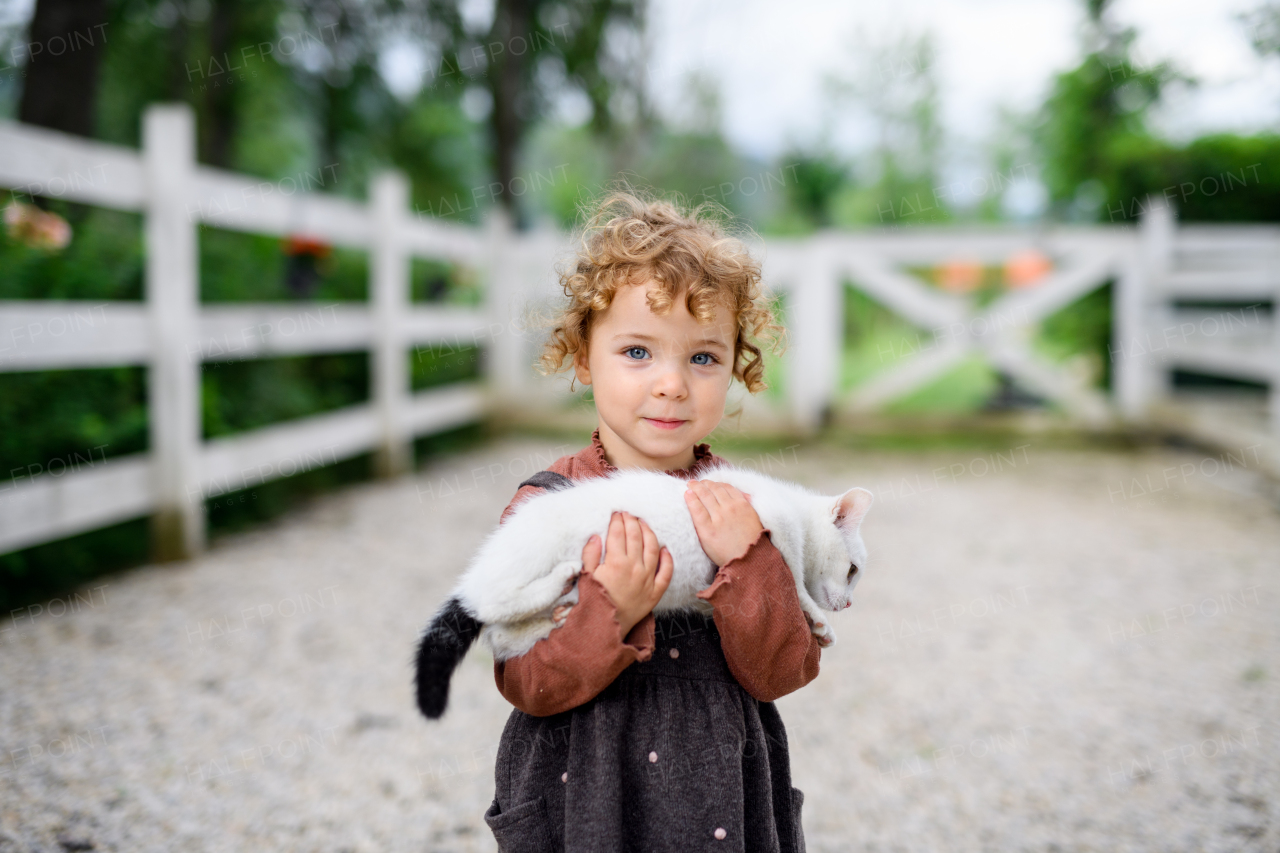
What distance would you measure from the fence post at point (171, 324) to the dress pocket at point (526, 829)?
3.27m

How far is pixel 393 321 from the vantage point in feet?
19.4

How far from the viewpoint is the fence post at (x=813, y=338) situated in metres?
7.20

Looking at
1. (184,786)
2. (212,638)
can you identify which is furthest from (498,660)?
(212,638)

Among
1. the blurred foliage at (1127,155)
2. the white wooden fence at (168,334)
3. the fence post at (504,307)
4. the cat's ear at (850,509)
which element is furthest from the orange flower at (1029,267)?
the cat's ear at (850,509)

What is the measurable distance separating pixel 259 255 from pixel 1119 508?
5.17 meters

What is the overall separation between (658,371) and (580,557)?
0.94ft

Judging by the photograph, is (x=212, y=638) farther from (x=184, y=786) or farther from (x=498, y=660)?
(x=498, y=660)

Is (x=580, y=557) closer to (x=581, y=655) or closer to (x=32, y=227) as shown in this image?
(x=581, y=655)

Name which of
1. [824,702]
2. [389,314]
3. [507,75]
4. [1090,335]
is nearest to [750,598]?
[824,702]

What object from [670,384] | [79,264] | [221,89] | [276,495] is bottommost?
[276,495]

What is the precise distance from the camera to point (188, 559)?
4023 mm

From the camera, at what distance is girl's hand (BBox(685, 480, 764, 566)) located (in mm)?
1141

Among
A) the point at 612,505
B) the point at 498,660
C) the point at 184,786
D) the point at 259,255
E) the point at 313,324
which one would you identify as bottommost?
the point at 184,786

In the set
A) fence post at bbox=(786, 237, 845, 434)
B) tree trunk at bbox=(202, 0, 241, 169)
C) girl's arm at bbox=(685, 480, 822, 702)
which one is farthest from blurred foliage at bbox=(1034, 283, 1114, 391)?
tree trunk at bbox=(202, 0, 241, 169)
